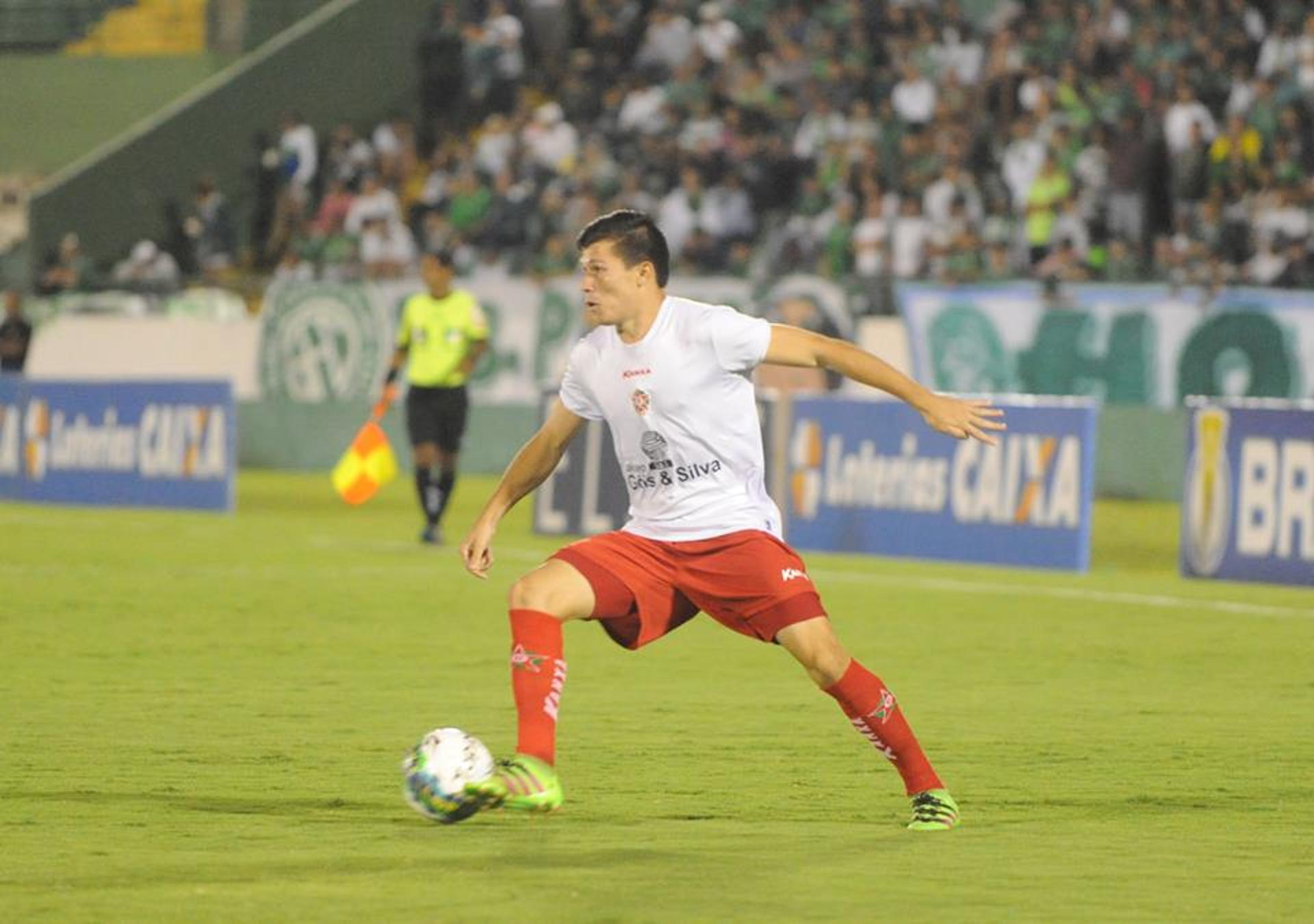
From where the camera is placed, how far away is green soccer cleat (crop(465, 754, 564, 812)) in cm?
755

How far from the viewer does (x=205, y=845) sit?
7637mm

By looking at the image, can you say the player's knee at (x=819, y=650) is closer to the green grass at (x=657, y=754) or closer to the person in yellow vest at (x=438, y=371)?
the green grass at (x=657, y=754)

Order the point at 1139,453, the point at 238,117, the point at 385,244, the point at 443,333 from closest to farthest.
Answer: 1. the point at 443,333
2. the point at 1139,453
3. the point at 385,244
4. the point at 238,117

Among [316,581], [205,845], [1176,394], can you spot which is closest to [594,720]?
[205,845]

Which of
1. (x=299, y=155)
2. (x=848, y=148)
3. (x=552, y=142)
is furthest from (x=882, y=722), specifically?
(x=299, y=155)

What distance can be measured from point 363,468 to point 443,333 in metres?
1.99

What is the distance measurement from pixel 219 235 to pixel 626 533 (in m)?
25.8

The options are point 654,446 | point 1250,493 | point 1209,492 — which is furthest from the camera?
point 1209,492

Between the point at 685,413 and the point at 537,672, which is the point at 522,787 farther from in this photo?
the point at 685,413

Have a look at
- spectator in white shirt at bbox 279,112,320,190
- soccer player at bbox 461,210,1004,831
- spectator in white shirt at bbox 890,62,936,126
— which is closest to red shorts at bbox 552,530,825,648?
soccer player at bbox 461,210,1004,831

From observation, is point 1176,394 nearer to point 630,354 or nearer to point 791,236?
point 791,236

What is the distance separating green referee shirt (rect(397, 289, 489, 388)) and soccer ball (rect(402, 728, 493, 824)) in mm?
12468

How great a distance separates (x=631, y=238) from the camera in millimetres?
8078

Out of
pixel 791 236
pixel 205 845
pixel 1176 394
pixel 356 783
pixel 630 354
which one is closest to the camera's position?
pixel 205 845
